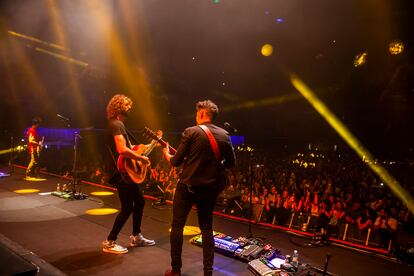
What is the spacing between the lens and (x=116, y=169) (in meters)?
3.22

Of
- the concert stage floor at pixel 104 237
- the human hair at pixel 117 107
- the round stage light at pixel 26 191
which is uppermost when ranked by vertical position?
the human hair at pixel 117 107

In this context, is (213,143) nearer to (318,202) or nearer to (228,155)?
(228,155)

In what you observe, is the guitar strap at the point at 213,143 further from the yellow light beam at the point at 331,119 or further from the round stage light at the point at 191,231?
the yellow light beam at the point at 331,119

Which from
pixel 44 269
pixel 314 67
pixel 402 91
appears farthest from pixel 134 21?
pixel 402 91

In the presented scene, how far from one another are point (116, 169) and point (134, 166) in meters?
0.18

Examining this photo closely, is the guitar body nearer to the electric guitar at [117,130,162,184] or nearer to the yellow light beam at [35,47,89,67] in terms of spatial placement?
the electric guitar at [117,130,162,184]

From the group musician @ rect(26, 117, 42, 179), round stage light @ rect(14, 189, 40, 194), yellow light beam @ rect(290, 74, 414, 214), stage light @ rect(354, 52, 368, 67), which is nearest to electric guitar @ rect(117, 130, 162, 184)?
round stage light @ rect(14, 189, 40, 194)

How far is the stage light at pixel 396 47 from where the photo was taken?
10.3 meters

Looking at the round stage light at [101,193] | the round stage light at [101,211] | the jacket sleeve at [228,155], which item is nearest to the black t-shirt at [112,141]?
the jacket sleeve at [228,155]

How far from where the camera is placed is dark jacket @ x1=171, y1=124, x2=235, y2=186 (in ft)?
8.54

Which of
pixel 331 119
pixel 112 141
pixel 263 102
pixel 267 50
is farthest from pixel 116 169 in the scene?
pixel 331 119

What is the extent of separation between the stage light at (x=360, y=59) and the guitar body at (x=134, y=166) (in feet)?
35.6

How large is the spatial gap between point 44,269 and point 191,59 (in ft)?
28.8

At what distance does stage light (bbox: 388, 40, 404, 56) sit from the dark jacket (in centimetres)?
1026
